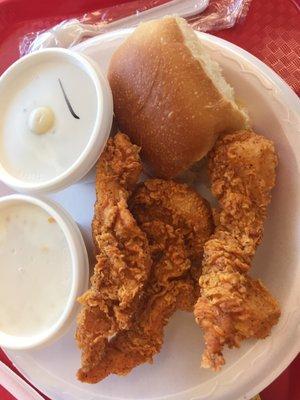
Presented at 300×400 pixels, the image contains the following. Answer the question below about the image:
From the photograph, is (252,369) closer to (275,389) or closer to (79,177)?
(275,389)

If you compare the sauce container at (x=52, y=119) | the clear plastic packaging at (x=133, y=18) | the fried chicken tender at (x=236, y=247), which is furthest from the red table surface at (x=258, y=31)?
the sauce container at (x=52, y=119)

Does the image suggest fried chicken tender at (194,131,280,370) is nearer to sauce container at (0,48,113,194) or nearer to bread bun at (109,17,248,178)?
bread bun at (109,17,248,178)

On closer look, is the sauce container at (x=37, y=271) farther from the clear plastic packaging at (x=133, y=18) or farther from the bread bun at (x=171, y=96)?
the clear plastic packaging at (x=133, y=18)

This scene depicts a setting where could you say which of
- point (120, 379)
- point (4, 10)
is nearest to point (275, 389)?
point (120, 379)

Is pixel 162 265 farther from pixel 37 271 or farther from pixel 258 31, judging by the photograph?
pixel 258 31

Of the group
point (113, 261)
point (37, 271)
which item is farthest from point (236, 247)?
point (37, 271)
